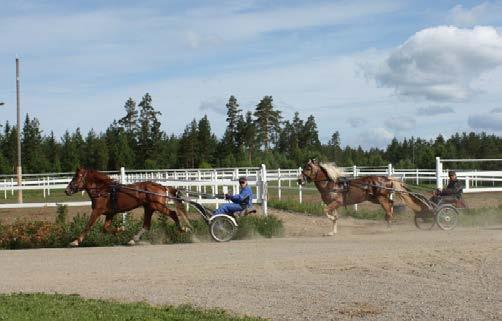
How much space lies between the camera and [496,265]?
11.0m

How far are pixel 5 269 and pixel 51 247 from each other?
3.78 metres

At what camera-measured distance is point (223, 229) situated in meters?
15.4

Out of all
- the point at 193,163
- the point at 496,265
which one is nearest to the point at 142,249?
the point at 496,265

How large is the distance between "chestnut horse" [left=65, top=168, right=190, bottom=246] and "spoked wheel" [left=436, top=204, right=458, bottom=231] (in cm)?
622

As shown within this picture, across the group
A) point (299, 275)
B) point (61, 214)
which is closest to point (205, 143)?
point (61, 214)

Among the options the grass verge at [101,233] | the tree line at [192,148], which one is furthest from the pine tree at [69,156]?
the grass verge at [101,233]

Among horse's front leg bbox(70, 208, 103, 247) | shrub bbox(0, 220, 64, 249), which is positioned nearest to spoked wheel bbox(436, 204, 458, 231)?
horse's front leg bbox(70, 208, 103, 247)

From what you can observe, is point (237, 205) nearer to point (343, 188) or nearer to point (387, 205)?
point (343, 188)

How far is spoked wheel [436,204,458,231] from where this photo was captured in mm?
16781

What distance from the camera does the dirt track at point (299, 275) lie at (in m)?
8.27

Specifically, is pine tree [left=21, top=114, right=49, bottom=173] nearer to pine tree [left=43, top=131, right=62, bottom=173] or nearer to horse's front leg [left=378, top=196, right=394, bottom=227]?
pine tree [left=43, top=131, right=62, bottom=173]

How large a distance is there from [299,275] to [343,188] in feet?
21.5

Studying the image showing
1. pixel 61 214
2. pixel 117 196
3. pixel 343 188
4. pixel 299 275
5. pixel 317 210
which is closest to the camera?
pixel 299 275

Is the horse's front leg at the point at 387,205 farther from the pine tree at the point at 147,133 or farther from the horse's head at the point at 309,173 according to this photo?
the pine tree at the point at 147,133
